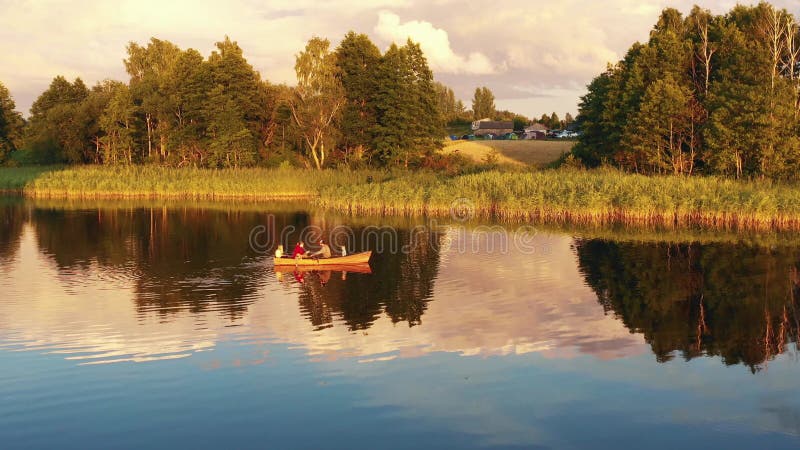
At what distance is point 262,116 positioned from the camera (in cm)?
8394

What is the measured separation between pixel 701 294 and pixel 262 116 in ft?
222

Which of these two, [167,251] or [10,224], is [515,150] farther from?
[167,251]

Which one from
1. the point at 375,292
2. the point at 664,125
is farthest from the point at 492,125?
the point at 375,292

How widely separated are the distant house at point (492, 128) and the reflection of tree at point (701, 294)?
398 ft

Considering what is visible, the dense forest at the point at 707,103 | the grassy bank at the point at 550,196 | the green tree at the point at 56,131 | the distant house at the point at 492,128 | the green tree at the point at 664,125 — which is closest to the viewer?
the grassy bank at the point at 550,196

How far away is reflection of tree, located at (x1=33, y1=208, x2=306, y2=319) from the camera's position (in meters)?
22.5

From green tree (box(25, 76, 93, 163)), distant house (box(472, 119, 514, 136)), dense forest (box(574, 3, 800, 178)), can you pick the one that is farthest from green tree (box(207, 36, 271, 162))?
distant house (box(472, 119, 514, 136))

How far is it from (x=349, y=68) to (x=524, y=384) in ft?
223

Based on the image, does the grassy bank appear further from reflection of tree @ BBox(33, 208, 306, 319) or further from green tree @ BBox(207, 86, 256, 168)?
green tree @ BBox(207, 86, 256, 168)

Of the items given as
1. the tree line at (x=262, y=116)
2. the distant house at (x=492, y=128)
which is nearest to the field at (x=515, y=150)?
the tree line at (x=262, y=116)

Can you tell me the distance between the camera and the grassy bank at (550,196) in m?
37.7

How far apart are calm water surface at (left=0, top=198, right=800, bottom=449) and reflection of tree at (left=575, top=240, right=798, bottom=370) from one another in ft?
0.34

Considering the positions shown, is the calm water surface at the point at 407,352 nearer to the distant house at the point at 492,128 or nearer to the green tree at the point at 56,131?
the green tree at the point at 56,131

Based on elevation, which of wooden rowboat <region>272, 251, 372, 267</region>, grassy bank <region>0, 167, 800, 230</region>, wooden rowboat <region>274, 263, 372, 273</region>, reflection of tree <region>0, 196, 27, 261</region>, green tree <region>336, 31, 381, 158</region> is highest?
green tree <region>336, 31, 381, 158</region>
